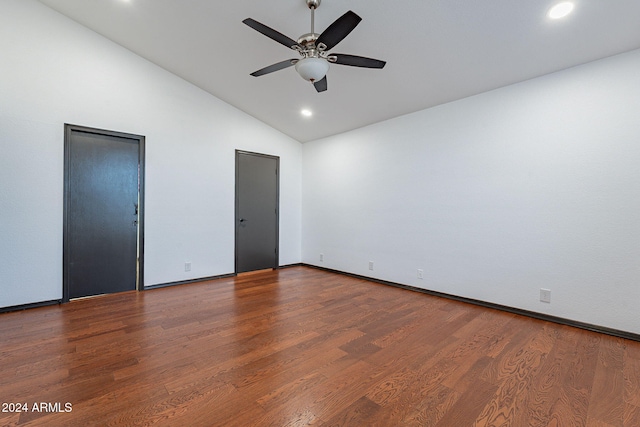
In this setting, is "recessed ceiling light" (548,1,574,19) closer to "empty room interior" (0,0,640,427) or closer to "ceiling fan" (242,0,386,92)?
"empty room interior" (0,0,640,427)

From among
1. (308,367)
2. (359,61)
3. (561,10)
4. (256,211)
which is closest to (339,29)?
(359,61)

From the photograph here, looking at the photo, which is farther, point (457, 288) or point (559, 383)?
point (457, 288)

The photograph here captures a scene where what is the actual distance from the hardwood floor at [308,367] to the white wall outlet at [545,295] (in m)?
0.31

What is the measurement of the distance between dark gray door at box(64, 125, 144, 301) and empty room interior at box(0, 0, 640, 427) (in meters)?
0.03

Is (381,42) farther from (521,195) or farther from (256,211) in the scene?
(256,211)

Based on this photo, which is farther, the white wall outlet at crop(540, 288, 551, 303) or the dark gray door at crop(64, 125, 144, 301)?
the dark gray door at crop(64, 125, 144, 301)

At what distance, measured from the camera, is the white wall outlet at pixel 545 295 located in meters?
3.04

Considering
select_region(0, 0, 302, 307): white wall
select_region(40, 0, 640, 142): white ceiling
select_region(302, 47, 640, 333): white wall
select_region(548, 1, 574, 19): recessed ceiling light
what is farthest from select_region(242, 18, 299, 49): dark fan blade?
select_region(0, 0, 302, 307): white wall

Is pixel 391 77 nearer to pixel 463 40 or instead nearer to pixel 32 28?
pixel 463 40

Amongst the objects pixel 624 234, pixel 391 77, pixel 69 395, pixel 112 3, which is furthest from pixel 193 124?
pixel 624 234

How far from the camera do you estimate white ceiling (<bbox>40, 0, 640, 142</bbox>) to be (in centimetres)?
244

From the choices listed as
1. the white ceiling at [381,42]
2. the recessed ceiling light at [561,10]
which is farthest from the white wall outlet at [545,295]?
the recessed ceiling light at [561,10]

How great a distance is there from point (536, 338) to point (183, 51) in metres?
5.15

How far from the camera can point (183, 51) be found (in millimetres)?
3703
